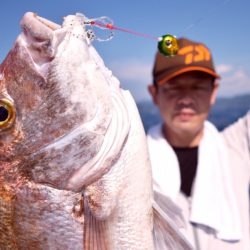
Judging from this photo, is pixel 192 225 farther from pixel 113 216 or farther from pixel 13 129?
pixel 13 129

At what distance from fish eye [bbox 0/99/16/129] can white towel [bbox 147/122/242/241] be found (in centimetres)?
229

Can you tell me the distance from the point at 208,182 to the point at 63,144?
269 centimetres

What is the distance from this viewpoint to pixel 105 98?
1793mm

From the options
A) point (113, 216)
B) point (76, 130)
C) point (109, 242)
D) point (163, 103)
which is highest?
point (163, 103)

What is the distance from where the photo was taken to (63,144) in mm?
1772

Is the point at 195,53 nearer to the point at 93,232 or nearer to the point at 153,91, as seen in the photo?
the point at 153,91

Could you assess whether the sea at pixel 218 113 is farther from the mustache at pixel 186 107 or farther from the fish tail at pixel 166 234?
the fish tail at pixel 166 234

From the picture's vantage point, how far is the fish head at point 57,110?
1.74 meters

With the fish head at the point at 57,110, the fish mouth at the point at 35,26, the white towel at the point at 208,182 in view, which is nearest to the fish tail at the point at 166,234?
the fish head at the point at 57,110

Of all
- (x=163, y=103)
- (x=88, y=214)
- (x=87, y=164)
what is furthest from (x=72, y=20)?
(x=163, y=103)

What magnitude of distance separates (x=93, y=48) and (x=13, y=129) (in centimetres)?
52

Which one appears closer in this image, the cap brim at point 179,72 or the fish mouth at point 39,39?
the fish mouth at point 39,39

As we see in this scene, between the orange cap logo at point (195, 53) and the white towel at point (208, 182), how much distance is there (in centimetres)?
81

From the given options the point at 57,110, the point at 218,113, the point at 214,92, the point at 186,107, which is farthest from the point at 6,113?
the point at 218,113
